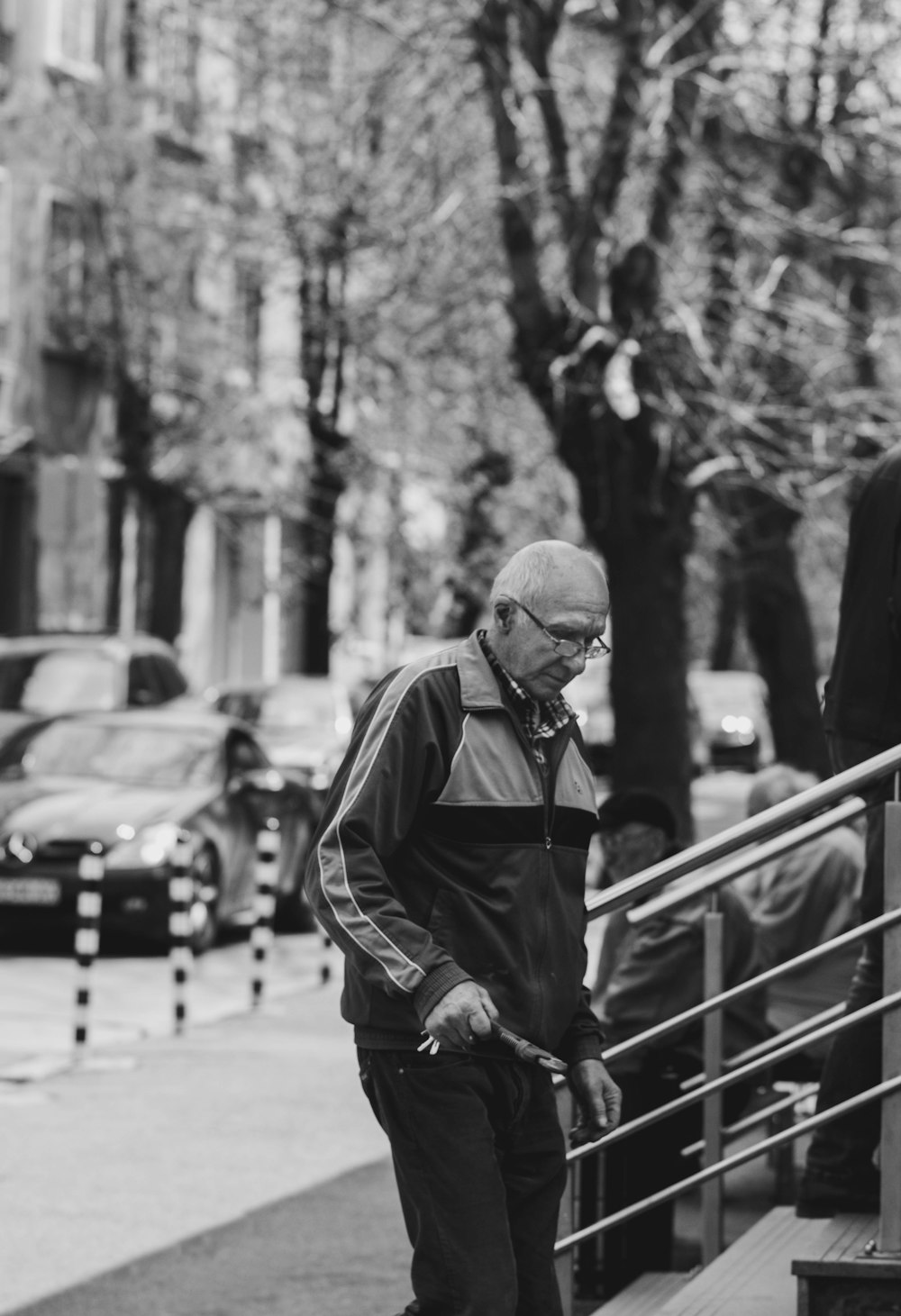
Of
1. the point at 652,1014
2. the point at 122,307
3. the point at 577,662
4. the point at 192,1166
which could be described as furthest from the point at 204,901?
the point at 122,307

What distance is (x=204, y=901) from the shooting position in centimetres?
1664

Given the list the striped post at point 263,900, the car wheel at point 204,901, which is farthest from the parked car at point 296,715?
the striped post at point 263,900

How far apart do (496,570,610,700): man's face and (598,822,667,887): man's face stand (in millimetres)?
3755

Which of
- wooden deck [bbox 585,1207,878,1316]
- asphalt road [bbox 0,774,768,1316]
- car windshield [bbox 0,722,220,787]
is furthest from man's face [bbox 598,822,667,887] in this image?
car windshield [bbox 0,722,220,787]

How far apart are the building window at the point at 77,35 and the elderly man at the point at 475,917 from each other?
29875 mm

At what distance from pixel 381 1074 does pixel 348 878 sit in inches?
14.6

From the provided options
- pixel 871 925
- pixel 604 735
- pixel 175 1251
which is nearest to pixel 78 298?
pixel 604 735

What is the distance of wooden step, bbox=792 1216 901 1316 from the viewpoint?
196 inches

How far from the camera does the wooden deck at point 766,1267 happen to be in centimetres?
542

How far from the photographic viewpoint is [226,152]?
33188 mm

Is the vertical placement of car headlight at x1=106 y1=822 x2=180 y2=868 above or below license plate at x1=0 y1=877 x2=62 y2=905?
above

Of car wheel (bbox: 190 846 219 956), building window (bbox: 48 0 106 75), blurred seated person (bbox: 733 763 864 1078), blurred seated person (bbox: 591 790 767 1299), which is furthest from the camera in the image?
building window (bbox: 48 0 106 75)

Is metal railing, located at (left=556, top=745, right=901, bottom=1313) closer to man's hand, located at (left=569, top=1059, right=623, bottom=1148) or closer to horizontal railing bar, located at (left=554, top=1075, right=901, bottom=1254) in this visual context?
horizontal railing bar, located at (left=554, top=1075, right=901, bottom=1254)

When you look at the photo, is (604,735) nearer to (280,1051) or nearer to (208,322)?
(208,322)
